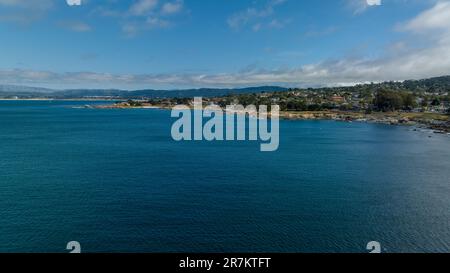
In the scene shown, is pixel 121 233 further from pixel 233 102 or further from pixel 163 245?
pixel 233 102

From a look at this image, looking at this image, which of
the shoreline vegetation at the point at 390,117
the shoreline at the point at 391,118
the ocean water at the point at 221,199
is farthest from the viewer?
the shoreline vegetation at the point at 390,117

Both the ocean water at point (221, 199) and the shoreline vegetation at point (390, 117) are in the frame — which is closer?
the ocean water at point (221, 199)

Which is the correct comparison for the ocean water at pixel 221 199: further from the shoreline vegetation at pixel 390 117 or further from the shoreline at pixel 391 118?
the shoreline vegetation at pixel 390 117

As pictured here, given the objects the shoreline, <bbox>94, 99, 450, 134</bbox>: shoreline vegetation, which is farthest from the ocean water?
<bbox>94, 99, 450, 134</bbox>: shoreline vegetation

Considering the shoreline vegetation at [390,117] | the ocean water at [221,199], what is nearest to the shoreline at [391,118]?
the shoreline vegetation at [390,117]

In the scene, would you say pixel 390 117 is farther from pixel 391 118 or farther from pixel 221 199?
pixel 221 199

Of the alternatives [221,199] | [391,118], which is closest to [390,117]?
[391,118]

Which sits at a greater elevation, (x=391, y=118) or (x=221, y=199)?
(x=391, y=118)

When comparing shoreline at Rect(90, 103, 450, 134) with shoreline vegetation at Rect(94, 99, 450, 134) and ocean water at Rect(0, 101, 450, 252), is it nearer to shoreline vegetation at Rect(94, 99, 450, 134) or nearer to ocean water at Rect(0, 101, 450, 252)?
shoreline vegetation at Rect(94, 99, 450, 134)

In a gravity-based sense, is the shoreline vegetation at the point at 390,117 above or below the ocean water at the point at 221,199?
above
